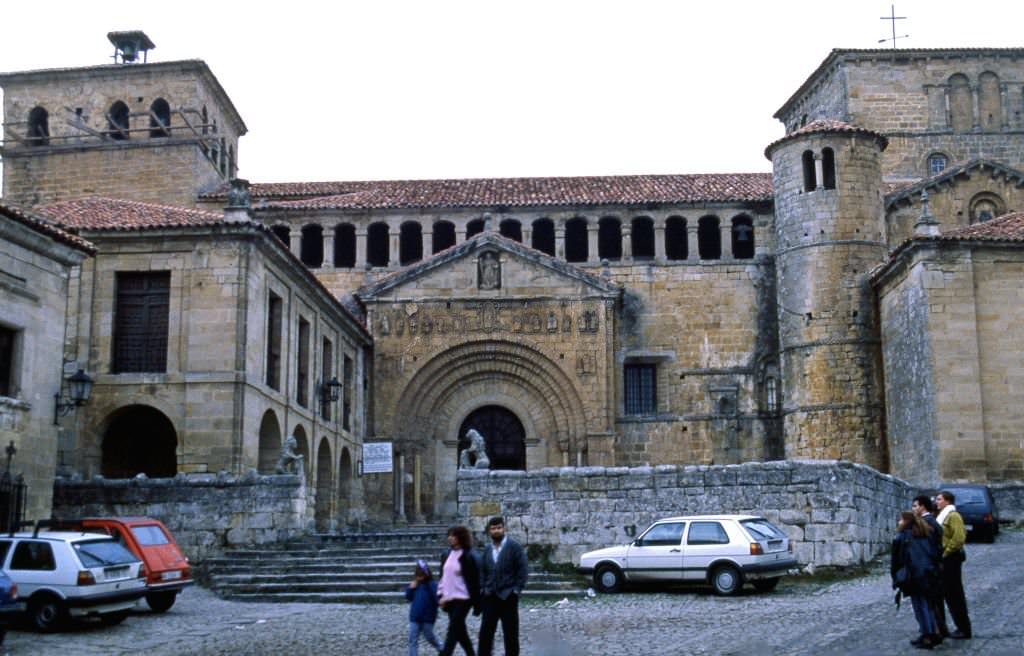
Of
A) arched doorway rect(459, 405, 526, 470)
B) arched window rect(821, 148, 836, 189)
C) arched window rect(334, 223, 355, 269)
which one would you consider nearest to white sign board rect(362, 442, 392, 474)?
arched doorway rect(459, 405, 526, 470)

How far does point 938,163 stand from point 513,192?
15.4m

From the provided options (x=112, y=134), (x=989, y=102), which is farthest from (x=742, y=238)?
(x=112, y=134)

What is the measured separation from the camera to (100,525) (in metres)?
17.6

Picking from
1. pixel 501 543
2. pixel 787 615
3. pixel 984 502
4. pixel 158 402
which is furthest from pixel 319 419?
pixel 501 543

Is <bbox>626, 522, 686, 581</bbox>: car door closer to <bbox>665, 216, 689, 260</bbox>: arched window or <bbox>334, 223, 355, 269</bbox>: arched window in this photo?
<bbox>665, 216, 689, 260</bbox>: arched window

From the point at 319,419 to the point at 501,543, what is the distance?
787 inches

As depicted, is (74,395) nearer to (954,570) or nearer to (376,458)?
(376,458)

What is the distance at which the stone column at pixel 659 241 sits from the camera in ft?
125

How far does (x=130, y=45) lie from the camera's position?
42.9 meters

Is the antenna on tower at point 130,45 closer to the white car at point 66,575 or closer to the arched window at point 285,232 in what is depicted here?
the arched window at point 285,232

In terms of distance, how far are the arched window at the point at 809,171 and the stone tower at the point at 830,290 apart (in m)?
0.03

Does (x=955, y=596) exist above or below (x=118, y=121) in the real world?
below

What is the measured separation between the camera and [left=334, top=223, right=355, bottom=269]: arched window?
127ft

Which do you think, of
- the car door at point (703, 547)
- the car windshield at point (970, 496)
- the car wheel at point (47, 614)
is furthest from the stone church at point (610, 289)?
the car door at point (703, 547)
